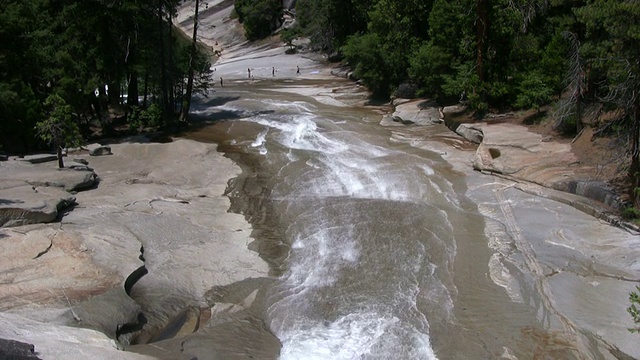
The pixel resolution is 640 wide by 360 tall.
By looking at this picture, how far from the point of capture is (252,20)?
242 feet

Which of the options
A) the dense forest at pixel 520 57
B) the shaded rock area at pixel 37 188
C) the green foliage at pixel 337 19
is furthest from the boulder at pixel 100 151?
the green foliage at pixel 337 19

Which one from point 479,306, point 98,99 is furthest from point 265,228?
point 98,99

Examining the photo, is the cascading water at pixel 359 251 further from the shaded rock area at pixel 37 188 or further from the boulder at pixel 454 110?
the shaded rock area at pixel 37 188

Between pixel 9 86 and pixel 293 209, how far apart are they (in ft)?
43.4

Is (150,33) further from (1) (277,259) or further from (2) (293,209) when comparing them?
(1) (277,259)

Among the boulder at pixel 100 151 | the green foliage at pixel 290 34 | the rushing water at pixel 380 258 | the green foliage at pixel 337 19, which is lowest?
the rushing water at pixel 380 258

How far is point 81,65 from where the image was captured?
25.5 metres

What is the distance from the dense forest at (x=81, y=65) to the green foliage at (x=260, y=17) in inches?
1671

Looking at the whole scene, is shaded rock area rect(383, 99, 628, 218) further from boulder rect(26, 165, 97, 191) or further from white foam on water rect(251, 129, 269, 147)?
boulder rect(26, 165, 97, 191)

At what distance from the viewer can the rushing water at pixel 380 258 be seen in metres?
10.7

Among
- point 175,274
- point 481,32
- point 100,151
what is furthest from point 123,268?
point 481,32

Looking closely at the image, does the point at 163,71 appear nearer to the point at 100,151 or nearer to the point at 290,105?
the point at 100,151

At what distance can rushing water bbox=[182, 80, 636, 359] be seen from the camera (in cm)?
1070

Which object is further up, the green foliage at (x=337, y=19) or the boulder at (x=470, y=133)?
the green foliage at (x=337, y=19)
